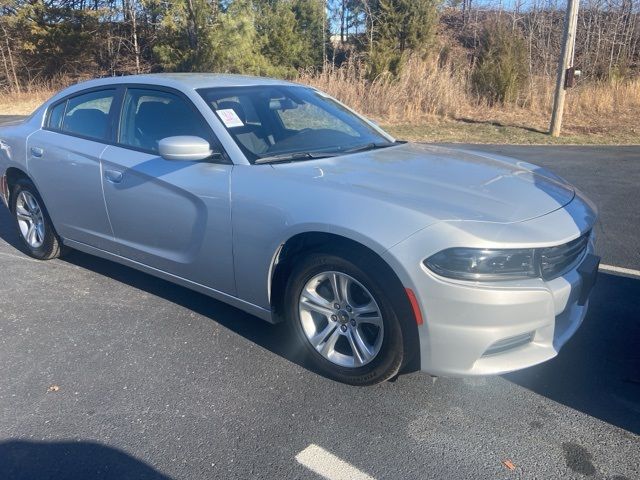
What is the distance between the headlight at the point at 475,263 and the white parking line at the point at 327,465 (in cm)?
95

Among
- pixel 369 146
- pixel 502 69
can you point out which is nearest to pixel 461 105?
pixel 502 69

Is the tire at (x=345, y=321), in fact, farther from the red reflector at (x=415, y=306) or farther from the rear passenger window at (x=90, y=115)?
→ the rear passenger window at (x=90, y=115)

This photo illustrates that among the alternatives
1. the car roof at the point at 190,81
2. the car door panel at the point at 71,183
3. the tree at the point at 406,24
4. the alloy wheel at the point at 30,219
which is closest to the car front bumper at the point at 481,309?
the car roof at the point at 190,81

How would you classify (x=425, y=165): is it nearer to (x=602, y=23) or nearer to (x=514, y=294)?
(x=514, y=294)

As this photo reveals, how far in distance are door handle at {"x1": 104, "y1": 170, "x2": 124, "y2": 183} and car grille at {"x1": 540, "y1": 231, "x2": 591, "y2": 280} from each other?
9.05 feet

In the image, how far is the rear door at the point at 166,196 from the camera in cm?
341

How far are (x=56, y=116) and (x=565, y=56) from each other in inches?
459

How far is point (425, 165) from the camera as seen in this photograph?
351 centimetres

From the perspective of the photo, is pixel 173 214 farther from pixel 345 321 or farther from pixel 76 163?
pixel 345 321

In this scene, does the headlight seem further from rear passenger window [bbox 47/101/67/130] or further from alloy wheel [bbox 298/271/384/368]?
rear passenger window [bbox 47/101/67/130]

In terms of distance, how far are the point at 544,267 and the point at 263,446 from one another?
1.57 m

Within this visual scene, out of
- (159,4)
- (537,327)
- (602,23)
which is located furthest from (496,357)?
(602,23)

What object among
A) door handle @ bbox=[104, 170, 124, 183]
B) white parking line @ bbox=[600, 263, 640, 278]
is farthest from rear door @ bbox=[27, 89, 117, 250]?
white parking line @ bbox=[600, 263, 640, 278]

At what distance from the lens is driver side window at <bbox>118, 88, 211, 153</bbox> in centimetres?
372
